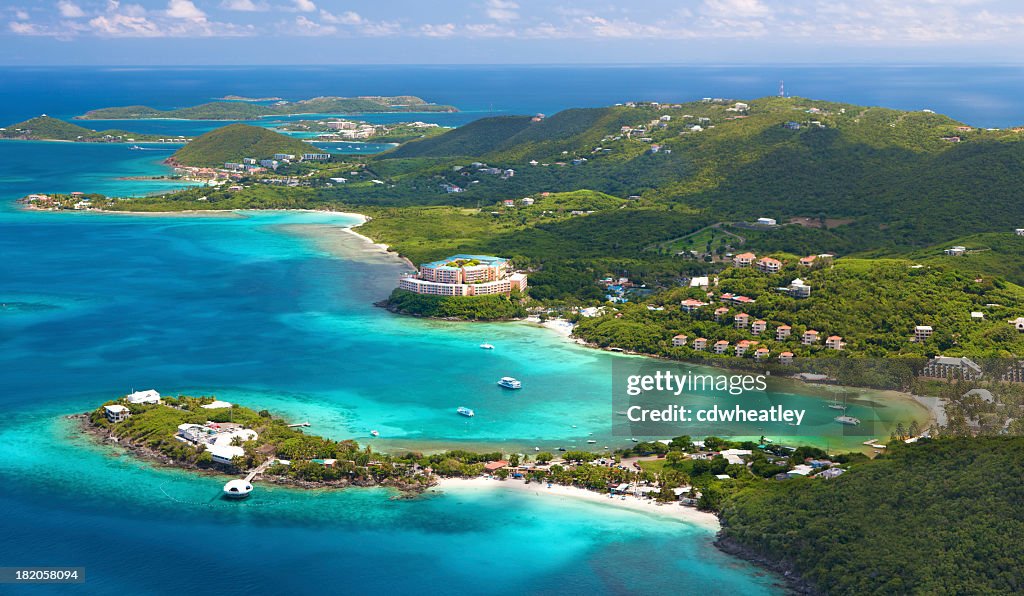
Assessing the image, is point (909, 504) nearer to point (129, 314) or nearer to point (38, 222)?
point (129, 314)

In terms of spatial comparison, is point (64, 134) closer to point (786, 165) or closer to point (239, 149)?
point (239, 149)

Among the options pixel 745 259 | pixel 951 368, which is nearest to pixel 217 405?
pixel 951 368

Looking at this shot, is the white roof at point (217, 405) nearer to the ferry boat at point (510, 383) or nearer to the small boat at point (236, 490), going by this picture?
the small boat at point (236, 490)

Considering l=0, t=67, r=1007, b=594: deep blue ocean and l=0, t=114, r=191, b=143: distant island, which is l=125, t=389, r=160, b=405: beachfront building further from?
l=0, t=114, r=191, b=143: distant island

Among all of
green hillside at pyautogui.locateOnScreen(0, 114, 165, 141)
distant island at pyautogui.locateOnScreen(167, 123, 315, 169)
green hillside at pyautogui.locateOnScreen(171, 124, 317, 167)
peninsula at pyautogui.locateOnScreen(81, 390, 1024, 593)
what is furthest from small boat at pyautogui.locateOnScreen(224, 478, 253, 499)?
green hillside at pyautogui.locateOnScreen(0, 114, 165, 141)

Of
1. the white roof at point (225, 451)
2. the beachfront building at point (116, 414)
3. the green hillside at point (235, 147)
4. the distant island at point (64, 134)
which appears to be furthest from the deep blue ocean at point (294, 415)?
the distant island at point (64, 134)
